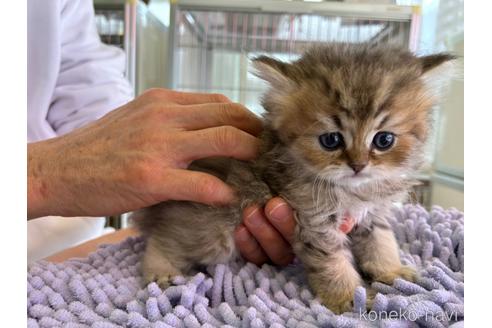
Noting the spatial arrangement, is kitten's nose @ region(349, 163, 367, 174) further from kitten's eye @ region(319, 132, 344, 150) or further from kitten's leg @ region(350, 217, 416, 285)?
kitten's leg @ region(350, 217, 416, 285)

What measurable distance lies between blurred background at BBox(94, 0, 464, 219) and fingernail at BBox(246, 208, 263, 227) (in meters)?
1.31

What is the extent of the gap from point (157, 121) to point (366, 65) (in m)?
0.49

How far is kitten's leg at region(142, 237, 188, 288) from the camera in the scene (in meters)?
0.95

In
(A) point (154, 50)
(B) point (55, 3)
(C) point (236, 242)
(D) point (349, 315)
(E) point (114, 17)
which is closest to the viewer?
(D) point (349, 315)

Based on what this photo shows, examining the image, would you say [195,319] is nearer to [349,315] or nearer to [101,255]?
[349,315]

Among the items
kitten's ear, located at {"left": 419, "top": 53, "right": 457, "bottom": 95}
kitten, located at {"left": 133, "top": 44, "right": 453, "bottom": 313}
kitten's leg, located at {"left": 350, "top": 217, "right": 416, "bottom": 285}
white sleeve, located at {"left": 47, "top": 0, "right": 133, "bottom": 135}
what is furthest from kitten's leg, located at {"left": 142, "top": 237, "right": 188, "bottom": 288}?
white sleeve, located at {"left": 47, "top": 0, "right": 133, "bottom": 135}

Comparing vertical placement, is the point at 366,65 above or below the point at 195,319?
above

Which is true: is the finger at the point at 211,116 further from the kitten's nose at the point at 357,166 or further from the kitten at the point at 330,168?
the kitten's nose at the point at 357,166

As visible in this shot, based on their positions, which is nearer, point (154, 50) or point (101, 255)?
point (101, 255)

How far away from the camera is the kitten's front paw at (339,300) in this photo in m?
0.82

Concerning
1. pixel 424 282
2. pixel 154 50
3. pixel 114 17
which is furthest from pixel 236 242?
pixel 154 50

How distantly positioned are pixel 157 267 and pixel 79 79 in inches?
40.5

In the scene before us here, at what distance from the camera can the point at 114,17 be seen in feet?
7.73

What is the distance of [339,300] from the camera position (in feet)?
2.74
